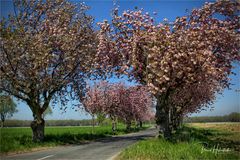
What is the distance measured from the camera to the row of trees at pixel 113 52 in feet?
62.4

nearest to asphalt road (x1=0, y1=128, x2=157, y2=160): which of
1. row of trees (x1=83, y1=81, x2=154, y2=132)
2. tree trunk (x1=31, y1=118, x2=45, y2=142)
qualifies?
tree trunk (x1=31, y1=118, x2=45, y2=142)

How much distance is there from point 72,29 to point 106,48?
25.9ft

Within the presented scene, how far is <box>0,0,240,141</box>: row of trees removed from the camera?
749 inches

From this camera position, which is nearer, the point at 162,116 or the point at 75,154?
the point at 75,154

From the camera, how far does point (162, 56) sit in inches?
748

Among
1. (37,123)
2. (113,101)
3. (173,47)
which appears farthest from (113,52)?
(113,101)

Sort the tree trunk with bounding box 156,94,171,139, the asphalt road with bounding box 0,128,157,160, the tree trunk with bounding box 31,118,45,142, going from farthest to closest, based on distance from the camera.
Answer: the tree trunk with bounding box 31,118,45,142, the tree trunk with bounding box 156,94,171,139, the asphalt road with bounding box 0,128,157,160

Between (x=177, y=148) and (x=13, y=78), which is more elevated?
(x=13, y=78)

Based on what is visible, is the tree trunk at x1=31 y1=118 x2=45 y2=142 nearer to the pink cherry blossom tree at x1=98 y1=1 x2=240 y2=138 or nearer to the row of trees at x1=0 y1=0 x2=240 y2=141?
the row of trees at x1=0 y1=0 x2=240 y2=141

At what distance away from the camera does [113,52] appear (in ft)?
71.4

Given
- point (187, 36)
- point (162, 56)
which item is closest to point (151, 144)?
point (162, 56)

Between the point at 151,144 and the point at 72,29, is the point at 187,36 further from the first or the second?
the point at 72,29

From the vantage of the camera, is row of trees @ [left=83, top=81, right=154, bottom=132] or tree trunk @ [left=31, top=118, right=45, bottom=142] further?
row of trees @ [left=83, top=81, right=154, bottom=132]

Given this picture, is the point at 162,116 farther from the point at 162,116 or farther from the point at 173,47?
the point at 173,47
